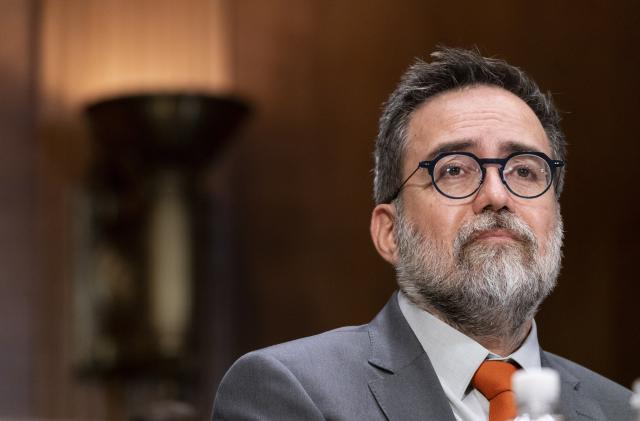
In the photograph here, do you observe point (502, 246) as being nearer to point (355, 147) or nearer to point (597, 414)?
point (597, 414)

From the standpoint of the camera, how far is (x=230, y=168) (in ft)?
17.4

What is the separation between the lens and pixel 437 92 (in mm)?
2361

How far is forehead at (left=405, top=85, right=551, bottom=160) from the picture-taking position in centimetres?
220

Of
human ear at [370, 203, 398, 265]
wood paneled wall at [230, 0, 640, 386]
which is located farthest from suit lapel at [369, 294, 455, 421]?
wood paneled wall at [230, 0, 640, 386]

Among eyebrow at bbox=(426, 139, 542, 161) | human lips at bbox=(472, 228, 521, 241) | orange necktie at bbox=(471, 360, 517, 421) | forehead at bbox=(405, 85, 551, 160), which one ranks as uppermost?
forehead at bbox=(405, 85, 551, 160)

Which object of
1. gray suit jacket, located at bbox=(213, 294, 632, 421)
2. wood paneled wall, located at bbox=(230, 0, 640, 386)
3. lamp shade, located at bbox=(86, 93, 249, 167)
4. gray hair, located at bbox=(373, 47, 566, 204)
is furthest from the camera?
lamp shade, located at bbox=(86, 93, 249, 167)

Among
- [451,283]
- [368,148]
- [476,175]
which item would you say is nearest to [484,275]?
[451,283]

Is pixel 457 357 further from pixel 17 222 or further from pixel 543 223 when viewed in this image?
pixel 17 222

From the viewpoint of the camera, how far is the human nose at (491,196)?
2102 mm

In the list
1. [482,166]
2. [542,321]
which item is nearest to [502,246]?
[482,166]

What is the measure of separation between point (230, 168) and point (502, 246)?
3.30 meters

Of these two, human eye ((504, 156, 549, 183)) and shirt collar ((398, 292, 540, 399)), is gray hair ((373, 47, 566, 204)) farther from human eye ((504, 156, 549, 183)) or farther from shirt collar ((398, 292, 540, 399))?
shirt collar ((398, 292, 540, 399))

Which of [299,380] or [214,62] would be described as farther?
[214,62]

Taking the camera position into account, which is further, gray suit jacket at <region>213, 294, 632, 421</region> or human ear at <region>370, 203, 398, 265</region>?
human ear at <region>370, 203, 398, 265</region>
